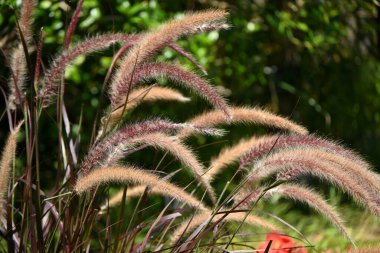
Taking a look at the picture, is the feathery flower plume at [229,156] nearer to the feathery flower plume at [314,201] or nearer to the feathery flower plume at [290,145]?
the feathery flower plume at [290,145]

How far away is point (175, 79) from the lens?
238cm

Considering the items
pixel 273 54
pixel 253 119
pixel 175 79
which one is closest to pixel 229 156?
pixel 253 119

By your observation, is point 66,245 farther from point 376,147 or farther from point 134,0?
point 376,147

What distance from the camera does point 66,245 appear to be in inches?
93.1

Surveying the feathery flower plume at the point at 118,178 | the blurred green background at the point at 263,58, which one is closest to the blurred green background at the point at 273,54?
the blurred green background at the point at 263,58

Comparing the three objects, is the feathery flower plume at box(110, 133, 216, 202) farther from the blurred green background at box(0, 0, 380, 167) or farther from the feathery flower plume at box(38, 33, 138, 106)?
the blurred green background at box(0, 0, 380, 167)

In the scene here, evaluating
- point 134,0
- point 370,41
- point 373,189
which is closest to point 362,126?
point 370,41

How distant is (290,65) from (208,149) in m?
1.87

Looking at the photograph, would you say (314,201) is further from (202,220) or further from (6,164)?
(6,164)

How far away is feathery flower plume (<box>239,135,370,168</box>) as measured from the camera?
2.35m

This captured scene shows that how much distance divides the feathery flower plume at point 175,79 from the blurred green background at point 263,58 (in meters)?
1.16

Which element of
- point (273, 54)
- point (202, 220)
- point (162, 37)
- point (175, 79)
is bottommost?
point (273, 54)

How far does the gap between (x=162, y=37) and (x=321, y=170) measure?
0.60 metres

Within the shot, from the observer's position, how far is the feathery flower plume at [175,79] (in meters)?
2.33
